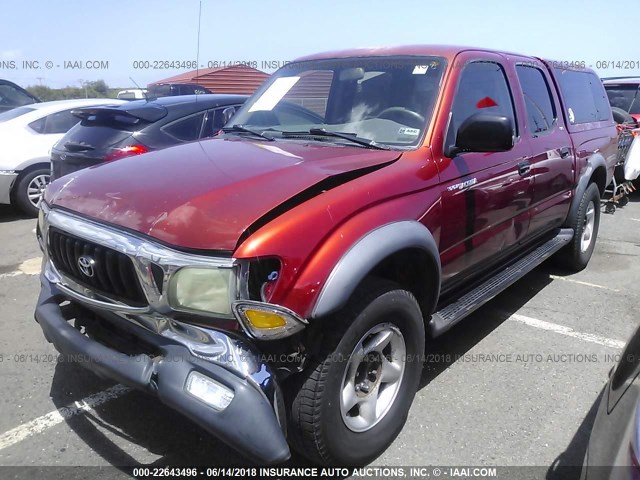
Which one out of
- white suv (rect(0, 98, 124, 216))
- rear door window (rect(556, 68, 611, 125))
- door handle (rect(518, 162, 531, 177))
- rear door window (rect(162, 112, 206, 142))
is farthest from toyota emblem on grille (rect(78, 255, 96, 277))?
white suv (rect(0, 98, 124, 216))

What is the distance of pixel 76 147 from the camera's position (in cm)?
590

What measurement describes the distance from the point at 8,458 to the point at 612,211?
28.4 ft

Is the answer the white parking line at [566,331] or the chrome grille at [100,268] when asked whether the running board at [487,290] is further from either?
the chrome grille at [100,268]

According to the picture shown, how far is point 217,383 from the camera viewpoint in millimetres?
2141

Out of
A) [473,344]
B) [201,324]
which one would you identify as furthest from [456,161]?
[201,324]

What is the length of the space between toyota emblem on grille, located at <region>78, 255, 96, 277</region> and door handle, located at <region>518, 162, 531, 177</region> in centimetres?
283

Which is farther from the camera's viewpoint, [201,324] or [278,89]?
[278,89]

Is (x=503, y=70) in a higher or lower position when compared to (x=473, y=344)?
higher

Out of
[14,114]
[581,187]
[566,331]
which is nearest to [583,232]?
[581,187]

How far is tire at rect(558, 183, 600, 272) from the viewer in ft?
16.8

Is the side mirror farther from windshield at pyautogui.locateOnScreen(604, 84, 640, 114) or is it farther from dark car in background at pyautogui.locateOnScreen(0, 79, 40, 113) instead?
dark car in background at pyautogui.locateOnScreen(0, 79, 40, 113)

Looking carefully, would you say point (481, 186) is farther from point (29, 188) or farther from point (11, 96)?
point (11, 96)

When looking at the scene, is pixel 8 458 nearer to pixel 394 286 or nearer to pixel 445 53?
pixel 394 286

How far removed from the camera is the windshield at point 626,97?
1052 centimetres
